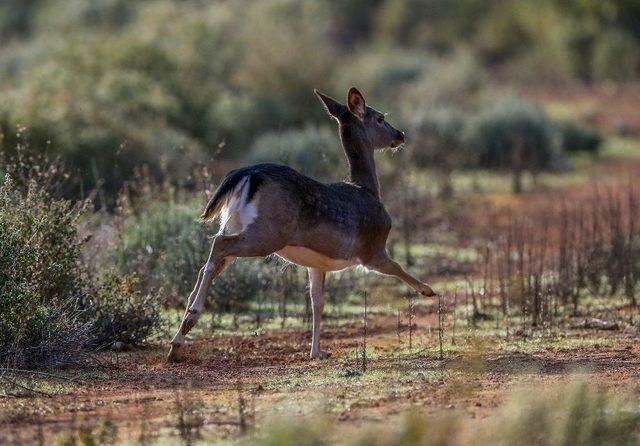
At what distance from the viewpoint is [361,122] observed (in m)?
13.8

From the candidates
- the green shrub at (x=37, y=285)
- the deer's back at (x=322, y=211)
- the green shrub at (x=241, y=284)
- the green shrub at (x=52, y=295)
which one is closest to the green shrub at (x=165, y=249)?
the green shrub at (x=241, y=284)

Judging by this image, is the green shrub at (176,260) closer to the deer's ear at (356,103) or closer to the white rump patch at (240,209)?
the deer's ear at (356,103)

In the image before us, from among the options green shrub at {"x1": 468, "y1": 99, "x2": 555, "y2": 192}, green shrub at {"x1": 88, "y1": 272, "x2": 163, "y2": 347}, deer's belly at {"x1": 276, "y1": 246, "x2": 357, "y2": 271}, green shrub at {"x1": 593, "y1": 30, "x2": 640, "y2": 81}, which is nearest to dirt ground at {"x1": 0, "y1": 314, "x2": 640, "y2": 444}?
green shrub at {"x1": 88, "y1": 272, "x2": 163, "y2": 347}

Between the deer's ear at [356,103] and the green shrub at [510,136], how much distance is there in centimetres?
1723

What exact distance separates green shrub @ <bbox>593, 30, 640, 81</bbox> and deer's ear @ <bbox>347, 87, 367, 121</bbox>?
39.8 m

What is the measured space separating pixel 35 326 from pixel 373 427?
4.02 metres

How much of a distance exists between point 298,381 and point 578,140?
26.2m

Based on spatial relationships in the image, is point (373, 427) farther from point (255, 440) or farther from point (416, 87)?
point (416, 87)

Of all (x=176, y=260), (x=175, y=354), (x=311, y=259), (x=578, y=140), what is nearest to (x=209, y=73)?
(x=578, y=140)

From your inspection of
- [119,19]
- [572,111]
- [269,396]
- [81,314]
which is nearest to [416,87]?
[572,111]

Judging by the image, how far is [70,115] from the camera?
24125 mm

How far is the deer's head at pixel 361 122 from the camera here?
1358 cm

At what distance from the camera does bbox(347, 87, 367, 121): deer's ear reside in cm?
1359

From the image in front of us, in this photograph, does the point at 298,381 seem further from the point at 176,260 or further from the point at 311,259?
the point at 176,260
